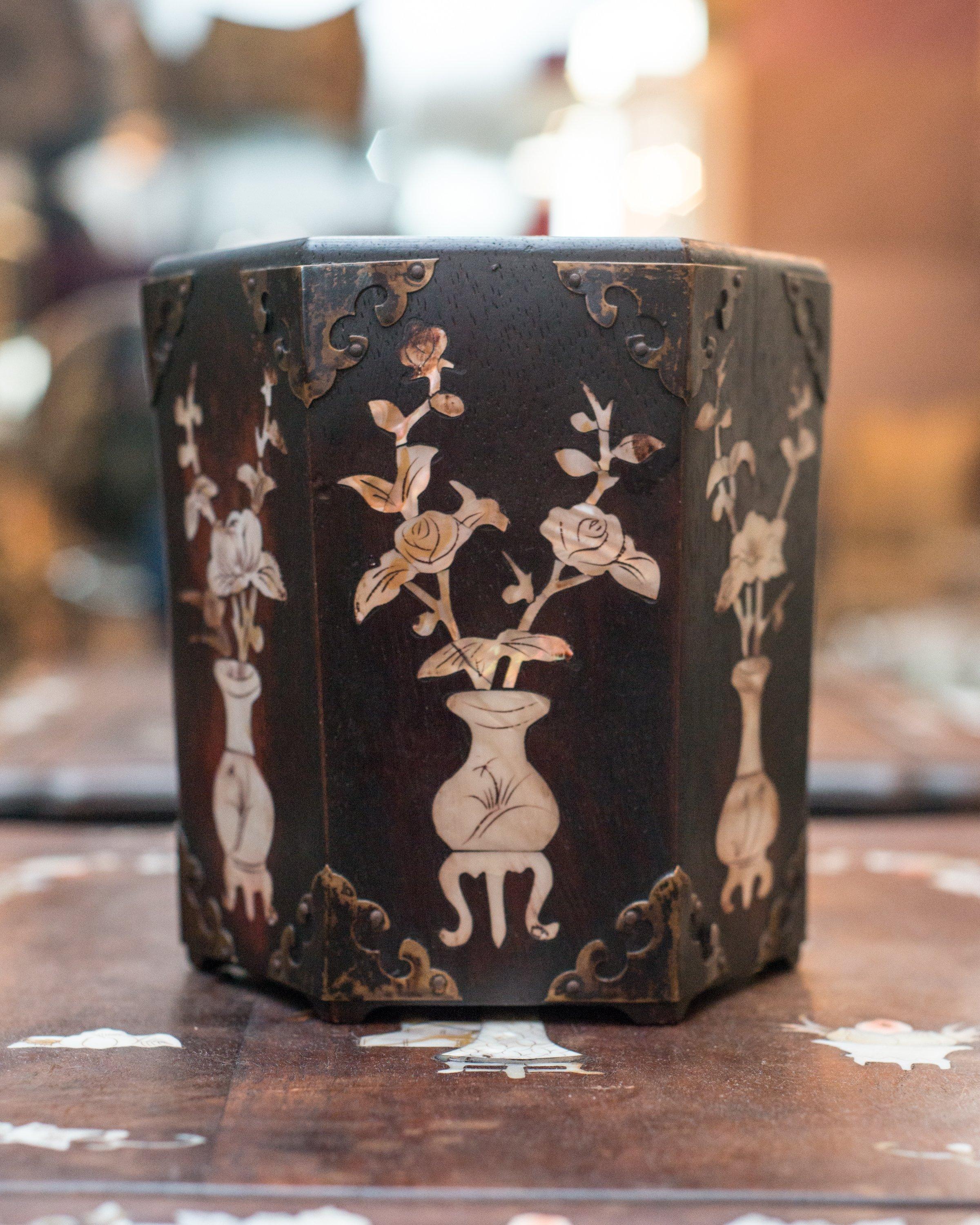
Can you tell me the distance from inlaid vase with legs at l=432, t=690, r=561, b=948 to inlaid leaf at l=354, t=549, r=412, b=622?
0.21ft

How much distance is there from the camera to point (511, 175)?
14.8ft

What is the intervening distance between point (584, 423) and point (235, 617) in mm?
226

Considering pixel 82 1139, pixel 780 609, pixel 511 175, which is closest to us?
pixel 82 1139

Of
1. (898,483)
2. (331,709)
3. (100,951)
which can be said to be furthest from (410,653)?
(898,483)

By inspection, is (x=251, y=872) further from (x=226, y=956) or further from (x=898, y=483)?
(x=898, y=483)

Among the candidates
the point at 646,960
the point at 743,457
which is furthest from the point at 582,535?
the point at 646,960

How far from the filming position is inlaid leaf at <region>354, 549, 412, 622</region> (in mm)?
623

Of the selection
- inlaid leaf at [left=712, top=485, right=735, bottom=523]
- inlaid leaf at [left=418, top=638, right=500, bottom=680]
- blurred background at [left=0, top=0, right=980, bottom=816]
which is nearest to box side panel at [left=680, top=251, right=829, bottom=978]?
inlaid leaf at [left=712, top=485, right=735, bottom=523]

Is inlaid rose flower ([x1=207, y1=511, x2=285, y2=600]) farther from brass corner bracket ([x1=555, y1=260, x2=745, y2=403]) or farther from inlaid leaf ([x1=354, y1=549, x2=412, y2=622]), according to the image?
brass corner bracket ([x1=555, y1=260, x2=745, y2=403])

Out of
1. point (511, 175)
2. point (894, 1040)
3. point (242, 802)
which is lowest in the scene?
point (894, 1040)

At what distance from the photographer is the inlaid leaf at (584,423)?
2.02 ft

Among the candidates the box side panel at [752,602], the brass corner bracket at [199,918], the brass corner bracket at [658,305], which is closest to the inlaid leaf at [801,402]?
the box side panel at [752,602]

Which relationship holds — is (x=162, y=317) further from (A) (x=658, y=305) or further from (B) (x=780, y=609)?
(B) (x=780, y=609)

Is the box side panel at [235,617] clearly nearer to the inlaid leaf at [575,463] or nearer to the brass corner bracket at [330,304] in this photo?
the brass corner bracket at [330,304]
